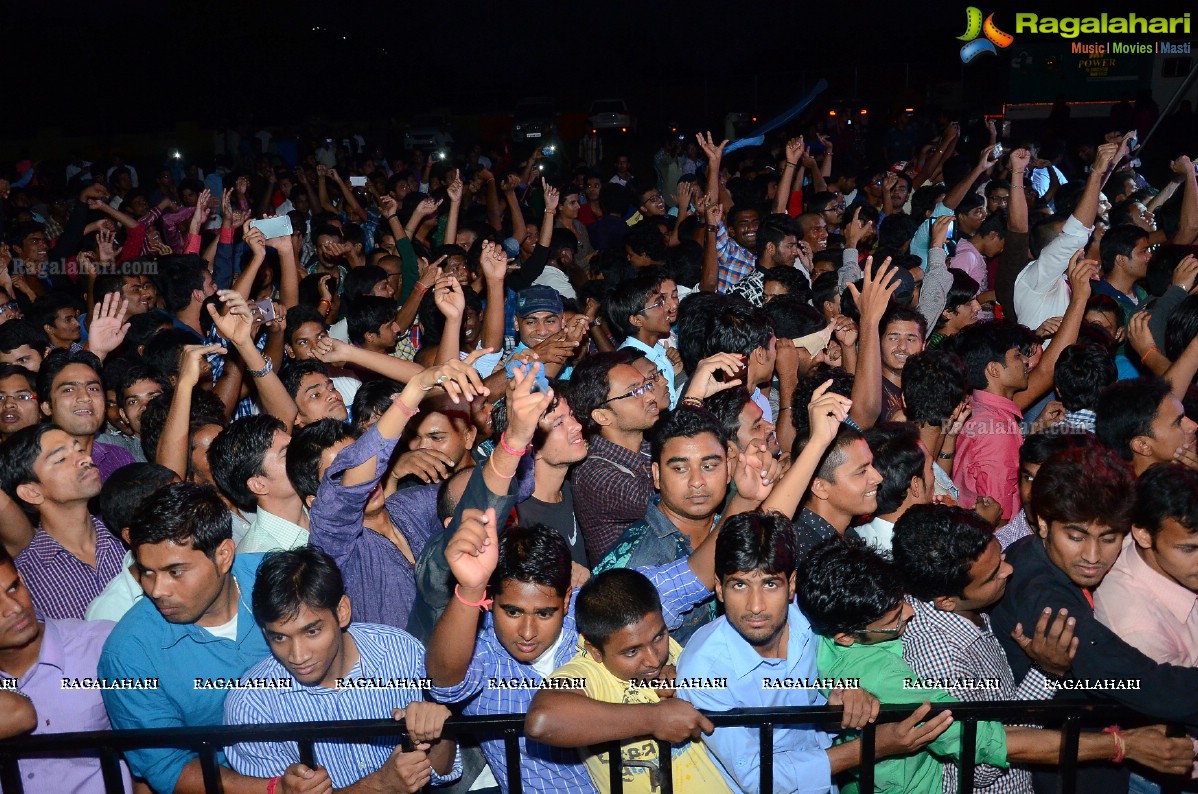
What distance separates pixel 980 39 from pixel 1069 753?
2025 centimetres

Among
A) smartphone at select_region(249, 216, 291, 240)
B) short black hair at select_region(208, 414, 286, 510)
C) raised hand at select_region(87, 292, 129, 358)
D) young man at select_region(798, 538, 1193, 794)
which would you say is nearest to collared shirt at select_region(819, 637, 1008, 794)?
young man at select_region(798, 538, 1193, 794)

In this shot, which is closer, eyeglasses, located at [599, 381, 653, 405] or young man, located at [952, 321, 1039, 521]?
eyeglasses, located at [599, 381, 653, 405]

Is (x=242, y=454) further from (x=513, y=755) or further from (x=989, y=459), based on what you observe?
(x=989, y=459)

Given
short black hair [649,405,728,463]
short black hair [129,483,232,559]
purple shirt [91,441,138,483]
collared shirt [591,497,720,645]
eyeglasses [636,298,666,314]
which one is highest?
eyeglasses [636,298,666,314]

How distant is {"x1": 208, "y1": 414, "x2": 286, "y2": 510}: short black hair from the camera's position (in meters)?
3.64

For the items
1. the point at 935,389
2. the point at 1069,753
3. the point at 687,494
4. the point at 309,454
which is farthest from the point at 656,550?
the point at 935,389

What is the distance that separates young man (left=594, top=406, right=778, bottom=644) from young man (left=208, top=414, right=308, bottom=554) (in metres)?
1.17

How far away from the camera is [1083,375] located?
460 cm

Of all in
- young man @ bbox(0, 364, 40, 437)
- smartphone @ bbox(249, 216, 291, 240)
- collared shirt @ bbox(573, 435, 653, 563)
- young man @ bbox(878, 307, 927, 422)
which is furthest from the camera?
smartphone @ bbox(249, 216, 291, 240)

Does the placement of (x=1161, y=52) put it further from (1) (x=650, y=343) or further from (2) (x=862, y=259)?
(1) (x=650, y=343)

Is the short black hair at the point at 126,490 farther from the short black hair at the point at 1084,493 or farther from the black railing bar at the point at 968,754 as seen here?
the short black hair at the point at 1084,493

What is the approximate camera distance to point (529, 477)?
3516mm

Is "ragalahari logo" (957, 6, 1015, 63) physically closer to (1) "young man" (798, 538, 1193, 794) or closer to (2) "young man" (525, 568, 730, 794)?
(1) "young man" (798, 538, 1193, 794)

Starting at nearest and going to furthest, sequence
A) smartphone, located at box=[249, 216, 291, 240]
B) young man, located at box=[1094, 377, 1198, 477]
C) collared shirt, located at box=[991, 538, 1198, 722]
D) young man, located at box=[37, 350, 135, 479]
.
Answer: collared shirt, located at box=[991, 538, 1198, 722]
young man, located at box=[1094, 377, 1198, 477]
young man, located at box=[37, 350, 135, 479]
smartphone, located at box=[249, 216, 291, 240]
